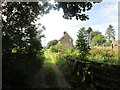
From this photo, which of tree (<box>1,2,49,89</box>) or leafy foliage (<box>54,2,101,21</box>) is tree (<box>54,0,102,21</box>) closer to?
leafy foliage (<box>54,2,101,21</box>)

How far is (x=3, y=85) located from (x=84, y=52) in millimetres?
6350

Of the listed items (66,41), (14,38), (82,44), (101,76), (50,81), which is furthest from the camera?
(66,41)

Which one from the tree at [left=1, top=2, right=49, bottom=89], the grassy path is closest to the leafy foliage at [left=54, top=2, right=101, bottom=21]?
the tree at [left=1, top=2, right=49, bottom=89]

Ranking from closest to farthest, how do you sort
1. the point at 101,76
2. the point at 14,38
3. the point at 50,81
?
1. the point at 101,76
2. the point at 14,38
3. the point at 50,81

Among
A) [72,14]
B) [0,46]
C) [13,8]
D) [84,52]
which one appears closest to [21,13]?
[13,8]

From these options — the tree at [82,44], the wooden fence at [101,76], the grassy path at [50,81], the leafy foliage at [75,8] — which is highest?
the leafy foliage at [75,8]

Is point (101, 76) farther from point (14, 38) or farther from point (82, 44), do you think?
point (14, 38)

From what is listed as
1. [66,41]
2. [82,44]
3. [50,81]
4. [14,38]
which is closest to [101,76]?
[50,81]

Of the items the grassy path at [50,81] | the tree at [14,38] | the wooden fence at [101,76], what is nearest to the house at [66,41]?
the grassy path at [50,81]

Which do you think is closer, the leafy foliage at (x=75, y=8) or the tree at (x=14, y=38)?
the tree at (x=14, y=38)

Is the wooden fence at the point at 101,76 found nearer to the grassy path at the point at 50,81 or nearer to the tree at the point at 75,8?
the grassy path at the point at 50,81

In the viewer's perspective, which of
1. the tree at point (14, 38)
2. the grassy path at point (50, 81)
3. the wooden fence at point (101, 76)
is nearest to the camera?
the tree at point (14, 38)

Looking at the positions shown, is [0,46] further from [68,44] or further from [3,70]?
[68,44]

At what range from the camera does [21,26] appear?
6039mm
